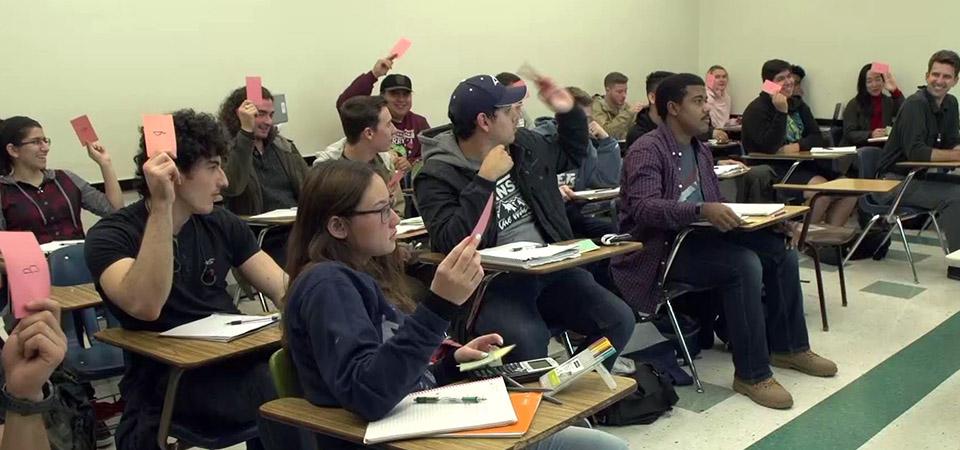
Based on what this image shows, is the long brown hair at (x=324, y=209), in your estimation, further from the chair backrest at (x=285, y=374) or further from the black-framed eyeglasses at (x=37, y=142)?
the black-framed eyeglasses at (x=37, y=142)

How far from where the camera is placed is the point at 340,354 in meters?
1.40

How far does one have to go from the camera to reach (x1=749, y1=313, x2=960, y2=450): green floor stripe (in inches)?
108

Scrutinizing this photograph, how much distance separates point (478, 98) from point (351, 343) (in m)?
1.59

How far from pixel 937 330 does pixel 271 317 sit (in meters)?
3.24

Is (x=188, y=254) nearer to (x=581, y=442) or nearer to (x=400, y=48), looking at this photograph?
(x=581, y=442)

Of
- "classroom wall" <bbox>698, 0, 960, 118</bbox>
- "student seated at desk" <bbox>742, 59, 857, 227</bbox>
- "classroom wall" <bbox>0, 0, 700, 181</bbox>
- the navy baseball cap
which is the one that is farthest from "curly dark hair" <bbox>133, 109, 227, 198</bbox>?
"classroom wall" <bbox>698, 0, 960, 118</bbox>

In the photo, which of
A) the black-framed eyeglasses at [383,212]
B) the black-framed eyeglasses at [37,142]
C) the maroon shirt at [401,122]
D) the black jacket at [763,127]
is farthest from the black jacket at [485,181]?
the black jacket at [763,127]

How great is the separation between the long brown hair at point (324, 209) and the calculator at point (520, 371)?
332mm

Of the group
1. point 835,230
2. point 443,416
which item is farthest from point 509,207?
point 835,230

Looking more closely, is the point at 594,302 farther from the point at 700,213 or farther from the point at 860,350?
the point at 860,350

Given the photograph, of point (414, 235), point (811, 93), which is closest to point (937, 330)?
point (414, 235)

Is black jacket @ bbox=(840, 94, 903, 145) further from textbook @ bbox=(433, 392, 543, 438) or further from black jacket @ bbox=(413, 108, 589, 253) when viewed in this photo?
textbook @ bbox=(433, 392, 543, 438)

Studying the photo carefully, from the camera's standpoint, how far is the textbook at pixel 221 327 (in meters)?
1.99

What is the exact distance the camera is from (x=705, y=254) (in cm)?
315
